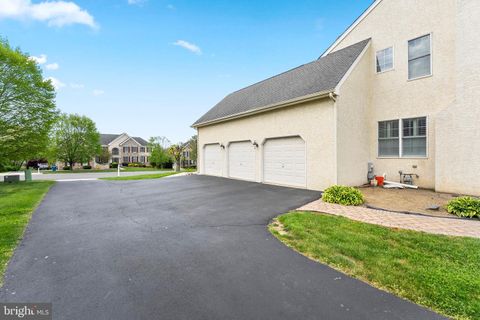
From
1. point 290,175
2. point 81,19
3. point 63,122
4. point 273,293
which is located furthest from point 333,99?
point 63,122

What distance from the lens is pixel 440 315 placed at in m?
2.43

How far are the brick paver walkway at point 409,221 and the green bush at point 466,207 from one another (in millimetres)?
322

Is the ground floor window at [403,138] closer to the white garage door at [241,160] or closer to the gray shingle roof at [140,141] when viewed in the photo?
the white garage door at [241,160]

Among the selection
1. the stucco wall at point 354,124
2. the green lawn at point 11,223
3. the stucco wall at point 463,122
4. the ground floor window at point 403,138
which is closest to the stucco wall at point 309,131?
the stucco wall at point 354,124

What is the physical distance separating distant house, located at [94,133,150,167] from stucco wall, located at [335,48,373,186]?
5877cm

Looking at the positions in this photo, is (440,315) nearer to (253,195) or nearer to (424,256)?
(424,256)

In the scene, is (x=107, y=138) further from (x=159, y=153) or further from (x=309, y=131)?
(x=309, y=131)

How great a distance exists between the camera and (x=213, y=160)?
17.7 meters

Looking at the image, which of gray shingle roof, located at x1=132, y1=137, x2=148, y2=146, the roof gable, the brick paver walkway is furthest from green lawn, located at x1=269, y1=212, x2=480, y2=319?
gray shingle roof, located at x1=132, y1=137, x2=148, y2=146

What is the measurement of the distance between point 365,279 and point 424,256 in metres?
1.48

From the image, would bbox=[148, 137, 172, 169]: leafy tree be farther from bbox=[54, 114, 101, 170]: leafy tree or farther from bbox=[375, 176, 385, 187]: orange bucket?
bbox=[375, 176, 385, 187]: orange bucket

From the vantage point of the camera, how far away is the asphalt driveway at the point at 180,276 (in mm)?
2537

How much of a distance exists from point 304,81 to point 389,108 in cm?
443

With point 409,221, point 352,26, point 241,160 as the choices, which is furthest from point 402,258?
point 352,26
